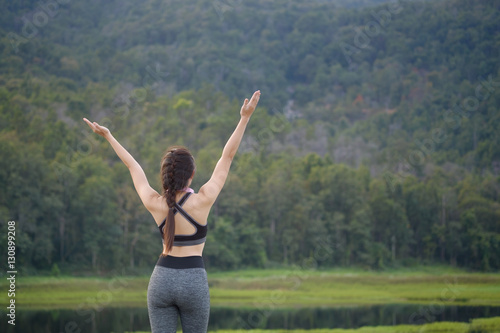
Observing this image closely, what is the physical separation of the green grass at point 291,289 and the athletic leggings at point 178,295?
2894cm

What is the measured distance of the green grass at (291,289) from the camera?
111 feet

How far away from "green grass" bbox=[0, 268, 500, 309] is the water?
206 centimetres

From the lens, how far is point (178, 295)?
3.39 metres

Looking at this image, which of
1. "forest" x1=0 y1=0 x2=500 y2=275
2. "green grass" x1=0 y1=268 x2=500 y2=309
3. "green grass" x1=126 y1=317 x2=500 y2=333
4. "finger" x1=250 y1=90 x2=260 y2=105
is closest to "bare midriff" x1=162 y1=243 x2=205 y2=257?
"finger" x1=250 y1=90 x2=260 y2=105

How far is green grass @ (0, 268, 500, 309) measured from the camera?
33938mm

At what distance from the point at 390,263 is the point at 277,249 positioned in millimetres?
8894

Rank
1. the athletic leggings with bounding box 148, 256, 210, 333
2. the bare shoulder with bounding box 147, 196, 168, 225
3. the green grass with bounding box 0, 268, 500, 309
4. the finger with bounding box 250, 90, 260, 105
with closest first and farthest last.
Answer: the athletic leggings with bounding box 148, 256, 210, 333, the bare shoulder with bounding box 147, 196, 168, 225, the finger with bounding box 250, 90, 260, 105, the green grass with bounding box 0, 268, 500, 309

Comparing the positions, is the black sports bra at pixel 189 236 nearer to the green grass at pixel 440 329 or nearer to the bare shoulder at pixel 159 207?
the bare shoulder at pixel 159 207

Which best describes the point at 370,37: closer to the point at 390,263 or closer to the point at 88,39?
the point at 88,39

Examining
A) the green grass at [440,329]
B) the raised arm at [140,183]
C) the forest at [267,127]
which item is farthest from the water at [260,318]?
the raised arm at [140,183]

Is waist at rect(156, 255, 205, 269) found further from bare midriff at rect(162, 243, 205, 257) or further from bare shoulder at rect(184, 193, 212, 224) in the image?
bare shoulder at rect(184, 193, 212, 224)

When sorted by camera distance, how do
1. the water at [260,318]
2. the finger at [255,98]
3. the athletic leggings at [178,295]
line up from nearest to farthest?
1. the athletic leggings at [178,295]
2. the finger at [255,98]
3. the water at [260,318]

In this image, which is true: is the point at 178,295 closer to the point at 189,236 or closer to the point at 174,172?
the point at 189,236

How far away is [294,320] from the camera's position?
93.2 feet
